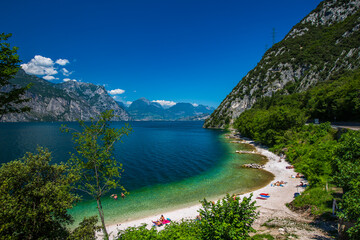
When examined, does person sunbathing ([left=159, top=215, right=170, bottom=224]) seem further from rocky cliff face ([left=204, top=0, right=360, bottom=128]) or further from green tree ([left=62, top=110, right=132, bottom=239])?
rocky cliff face ([left=204, top=0, right=360, bottom=128])

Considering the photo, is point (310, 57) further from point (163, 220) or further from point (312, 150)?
point (163, 220)

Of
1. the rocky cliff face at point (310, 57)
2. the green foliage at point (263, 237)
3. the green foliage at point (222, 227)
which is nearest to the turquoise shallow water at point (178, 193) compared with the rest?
the green foliage at point (263, 237)

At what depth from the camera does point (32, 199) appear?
520 inches

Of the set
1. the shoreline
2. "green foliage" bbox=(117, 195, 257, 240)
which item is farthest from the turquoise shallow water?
"green foliage" bbox=(117, 195, 257, 240)

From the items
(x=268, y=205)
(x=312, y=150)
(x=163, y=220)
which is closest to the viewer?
(x=163, y=220)

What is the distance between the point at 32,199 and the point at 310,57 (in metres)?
187

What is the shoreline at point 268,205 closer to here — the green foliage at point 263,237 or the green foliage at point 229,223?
the green foliage at point 263,237

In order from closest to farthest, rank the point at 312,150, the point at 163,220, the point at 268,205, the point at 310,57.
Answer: the point at 163,220 < the point at 268,205 < the point at 312,150 < the point at 310,57

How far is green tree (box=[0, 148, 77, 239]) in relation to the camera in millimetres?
11727

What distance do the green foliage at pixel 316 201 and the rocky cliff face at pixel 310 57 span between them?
10565cm

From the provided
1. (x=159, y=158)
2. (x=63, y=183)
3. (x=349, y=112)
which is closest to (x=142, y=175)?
(x=159, y=158)

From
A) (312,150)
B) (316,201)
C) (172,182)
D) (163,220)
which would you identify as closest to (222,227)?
(163,220)

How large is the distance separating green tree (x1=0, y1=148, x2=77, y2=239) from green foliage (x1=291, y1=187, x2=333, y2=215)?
28.3 m

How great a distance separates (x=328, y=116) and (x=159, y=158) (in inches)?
2659
